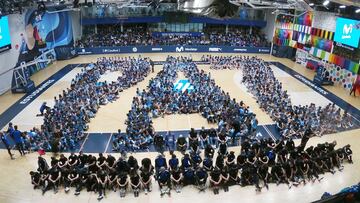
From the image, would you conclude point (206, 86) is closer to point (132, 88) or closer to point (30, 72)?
point (132, 88)

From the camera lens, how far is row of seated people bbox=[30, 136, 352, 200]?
39.2 ft

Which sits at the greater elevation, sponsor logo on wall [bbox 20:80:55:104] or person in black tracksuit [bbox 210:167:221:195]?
person in black tracksuit [bbox 210:167:221:195]

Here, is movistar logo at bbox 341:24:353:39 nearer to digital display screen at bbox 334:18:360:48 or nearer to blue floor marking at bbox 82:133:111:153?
digital display screen at bbox 334:18:360:48

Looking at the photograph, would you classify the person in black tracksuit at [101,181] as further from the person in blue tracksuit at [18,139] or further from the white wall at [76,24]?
the white wall at [76,24]

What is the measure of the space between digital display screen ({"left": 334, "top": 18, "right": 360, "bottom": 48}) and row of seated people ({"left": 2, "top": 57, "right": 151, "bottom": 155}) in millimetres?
18094

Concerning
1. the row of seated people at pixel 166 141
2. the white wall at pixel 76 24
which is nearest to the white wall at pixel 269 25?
the white wall at pixel 76 24

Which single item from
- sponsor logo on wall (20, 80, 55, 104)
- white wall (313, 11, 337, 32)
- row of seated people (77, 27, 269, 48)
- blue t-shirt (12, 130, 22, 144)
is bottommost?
sponsor logo on wall (20, 80, 55, 104)

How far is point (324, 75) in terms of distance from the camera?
1108 inches

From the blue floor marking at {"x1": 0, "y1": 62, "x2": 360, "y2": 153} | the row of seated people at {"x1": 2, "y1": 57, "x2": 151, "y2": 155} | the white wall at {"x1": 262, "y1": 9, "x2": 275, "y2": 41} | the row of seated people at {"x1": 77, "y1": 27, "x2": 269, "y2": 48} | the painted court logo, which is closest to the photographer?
the row of seated people at {"x1": 2, "y1": 57, "x2": 151, "y2": 155}

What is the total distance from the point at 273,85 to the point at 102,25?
3211 cm

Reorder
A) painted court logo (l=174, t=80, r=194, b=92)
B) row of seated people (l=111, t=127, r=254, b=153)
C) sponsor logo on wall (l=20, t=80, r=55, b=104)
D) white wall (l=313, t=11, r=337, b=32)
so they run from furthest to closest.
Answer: white wall (l=313, t=11, r=337, b=32) → painted court logo (l=174, t=80, r=194, b=92) → sponsor logo on wall (l=20, t=80, r=55, b=104) → row of seated people (l=111, t=127, r=254, b=153)

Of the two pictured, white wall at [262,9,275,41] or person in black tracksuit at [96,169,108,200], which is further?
white wall at [262,9,275,41]

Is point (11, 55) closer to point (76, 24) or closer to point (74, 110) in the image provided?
point (74, 110)

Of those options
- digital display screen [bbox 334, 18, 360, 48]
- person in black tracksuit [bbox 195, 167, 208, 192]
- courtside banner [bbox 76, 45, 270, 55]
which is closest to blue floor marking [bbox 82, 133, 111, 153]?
person in black tracksuit [bbox 195, 167, 208, 192]
